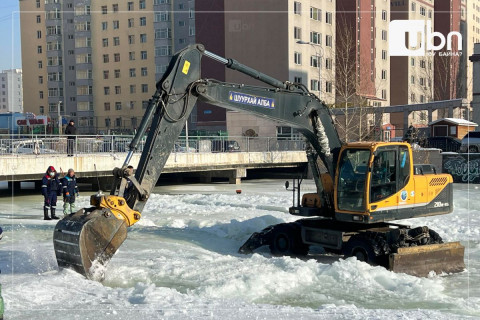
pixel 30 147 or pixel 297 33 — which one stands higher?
pixel 297 33

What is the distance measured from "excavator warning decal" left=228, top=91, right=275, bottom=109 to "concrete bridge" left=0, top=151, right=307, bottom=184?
15.3m

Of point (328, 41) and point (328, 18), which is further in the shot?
point (328, 18)

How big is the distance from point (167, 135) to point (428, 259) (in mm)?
5515

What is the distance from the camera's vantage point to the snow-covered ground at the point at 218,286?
8.71 m

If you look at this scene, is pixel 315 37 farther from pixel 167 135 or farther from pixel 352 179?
pixel 167 135

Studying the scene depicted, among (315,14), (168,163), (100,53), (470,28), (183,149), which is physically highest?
(470,28)

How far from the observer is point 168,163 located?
3156 cm

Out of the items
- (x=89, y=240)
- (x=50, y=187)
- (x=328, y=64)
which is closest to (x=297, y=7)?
(x=328, y=64)

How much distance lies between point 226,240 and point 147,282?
5069 mm

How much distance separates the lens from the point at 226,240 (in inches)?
620

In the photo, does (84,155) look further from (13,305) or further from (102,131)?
(102,131)

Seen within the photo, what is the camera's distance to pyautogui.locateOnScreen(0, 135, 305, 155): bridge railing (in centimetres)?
2608

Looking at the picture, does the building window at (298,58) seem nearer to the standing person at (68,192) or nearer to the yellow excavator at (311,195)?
the standing person at (68,192)

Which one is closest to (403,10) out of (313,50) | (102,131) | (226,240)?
(313,50)
